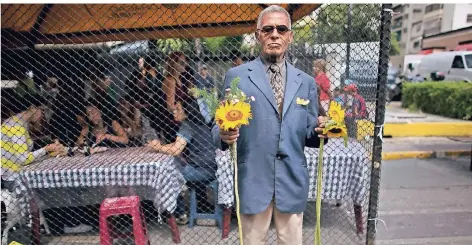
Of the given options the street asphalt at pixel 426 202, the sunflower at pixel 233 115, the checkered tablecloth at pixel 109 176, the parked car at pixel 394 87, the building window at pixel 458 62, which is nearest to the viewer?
the sunflower at pixel 233 115

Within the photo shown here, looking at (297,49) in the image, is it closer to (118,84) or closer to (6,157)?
(118,84)

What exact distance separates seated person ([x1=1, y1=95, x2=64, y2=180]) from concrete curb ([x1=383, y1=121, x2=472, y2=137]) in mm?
7414

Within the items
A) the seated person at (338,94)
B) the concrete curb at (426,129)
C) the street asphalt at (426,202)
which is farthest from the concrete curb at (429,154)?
the seated person at (338,94)

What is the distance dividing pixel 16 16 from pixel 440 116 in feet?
36.5

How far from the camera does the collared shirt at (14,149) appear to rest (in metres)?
3.82

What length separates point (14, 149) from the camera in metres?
3.85

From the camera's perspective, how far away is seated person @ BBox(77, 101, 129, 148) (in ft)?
14.2

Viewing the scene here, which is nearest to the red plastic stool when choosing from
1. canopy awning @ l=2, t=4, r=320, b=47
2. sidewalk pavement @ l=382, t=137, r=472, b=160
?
canopy awning @ l=2, t=4, r=320, b=47

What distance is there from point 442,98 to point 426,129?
275cm

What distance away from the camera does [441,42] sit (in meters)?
24.2

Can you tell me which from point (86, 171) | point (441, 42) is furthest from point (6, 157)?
point (441, 42)

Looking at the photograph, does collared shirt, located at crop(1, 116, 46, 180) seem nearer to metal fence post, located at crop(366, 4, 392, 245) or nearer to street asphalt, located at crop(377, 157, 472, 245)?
metal fence post, located at crop(366, 4, 392, 245)

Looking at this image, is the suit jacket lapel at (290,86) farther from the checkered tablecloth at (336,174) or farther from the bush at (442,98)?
the bush at (442,98)

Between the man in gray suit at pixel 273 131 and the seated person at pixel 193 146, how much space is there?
1766 mm
